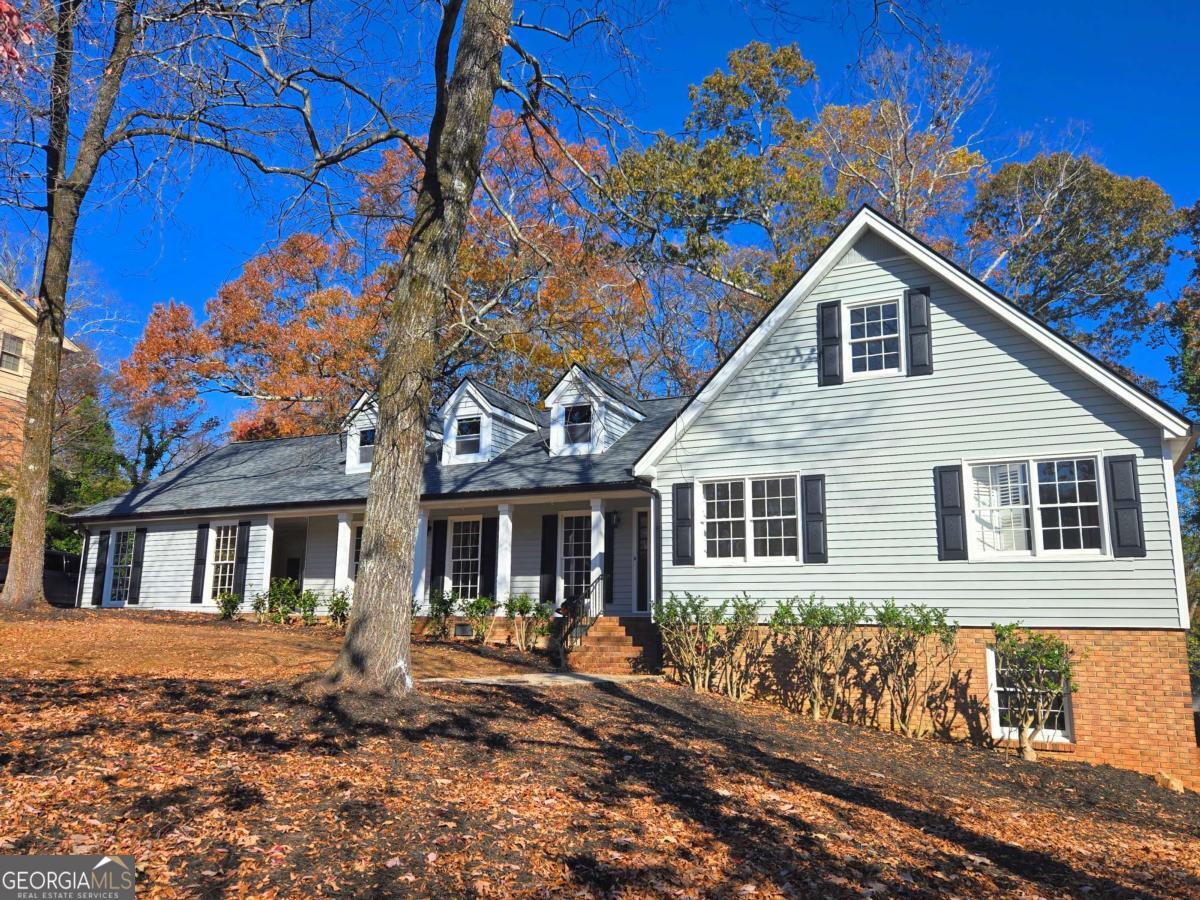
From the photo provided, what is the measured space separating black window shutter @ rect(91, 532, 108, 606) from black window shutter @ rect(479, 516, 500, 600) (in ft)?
36.0

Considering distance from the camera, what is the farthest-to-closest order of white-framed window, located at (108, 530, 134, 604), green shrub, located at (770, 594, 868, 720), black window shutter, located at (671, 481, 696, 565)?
white-framed window, located at (108, 530, 134, 604) < black window shutter, located at (671, 481, 696, 565) < green shrub, located at (770, 594, 868, 720)

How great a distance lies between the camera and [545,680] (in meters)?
11.5

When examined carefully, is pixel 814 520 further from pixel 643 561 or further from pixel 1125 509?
pixel 643 561

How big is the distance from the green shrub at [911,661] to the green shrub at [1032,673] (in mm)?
742

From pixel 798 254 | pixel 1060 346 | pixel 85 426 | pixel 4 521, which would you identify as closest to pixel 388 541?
pixel 1060 346

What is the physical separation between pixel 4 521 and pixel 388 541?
2431 centimetres

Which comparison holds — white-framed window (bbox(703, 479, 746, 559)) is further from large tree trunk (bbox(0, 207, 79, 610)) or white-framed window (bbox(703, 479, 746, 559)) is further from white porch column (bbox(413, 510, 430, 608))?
large tree trunk (bbox(0, 207, 79, 610))

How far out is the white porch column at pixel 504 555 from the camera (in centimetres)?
1722

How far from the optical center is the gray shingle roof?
57.9 ft

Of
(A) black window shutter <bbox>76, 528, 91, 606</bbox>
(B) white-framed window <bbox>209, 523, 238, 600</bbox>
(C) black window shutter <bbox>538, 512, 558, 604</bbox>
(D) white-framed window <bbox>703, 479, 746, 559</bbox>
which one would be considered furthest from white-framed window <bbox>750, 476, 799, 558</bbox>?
(A) black window shutter <bbox>76, 528, 91, 606</bbox>

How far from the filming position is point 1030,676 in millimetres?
11328

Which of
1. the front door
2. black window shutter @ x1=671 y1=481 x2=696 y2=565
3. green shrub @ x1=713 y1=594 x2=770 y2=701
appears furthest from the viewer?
the front door

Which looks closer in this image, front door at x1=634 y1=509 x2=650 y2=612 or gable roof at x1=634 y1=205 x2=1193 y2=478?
gable roof at x1=634 y1=205 x2=1193 y2=478

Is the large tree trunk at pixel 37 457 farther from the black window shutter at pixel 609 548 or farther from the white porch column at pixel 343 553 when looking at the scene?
the black window shutter at pixel 609 548
